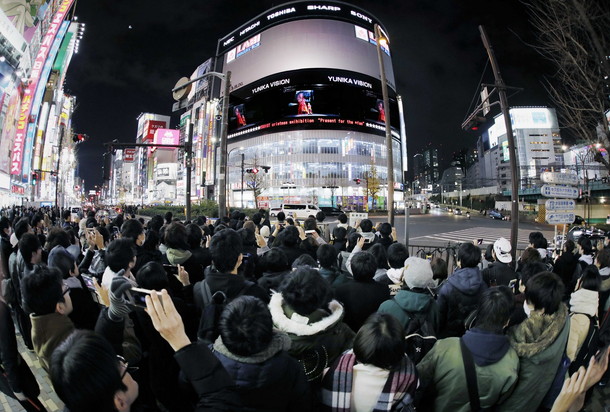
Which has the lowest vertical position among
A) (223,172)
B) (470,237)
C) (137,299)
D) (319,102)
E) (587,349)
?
(470,237)

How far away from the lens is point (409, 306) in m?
2.88

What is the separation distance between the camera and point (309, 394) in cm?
174

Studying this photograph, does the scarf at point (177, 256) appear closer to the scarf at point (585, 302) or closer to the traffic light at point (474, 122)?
the scarf at point (585, 302)

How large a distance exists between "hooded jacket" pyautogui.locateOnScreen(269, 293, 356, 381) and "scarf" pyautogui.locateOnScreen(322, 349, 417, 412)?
0.21 meters

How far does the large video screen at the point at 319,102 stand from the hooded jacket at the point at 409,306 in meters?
67.3

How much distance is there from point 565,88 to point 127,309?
10.2 meters

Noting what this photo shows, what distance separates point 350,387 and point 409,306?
3.91 feet

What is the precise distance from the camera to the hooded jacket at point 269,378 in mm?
1594

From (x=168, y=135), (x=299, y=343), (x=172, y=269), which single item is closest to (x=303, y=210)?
(x=172, y=269)

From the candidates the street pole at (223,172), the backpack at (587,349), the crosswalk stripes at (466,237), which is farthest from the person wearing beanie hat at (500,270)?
the crosswalk stripes at (466,237)

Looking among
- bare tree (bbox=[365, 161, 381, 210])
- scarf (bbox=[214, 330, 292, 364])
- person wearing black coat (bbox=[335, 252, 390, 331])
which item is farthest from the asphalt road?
bare tree (bbox=[365, 161, 381, 210])

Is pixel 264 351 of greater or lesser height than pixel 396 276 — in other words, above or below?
above

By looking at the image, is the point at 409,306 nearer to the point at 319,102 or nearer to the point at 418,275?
the point at 418,275

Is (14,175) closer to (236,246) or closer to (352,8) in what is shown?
(236,246)
